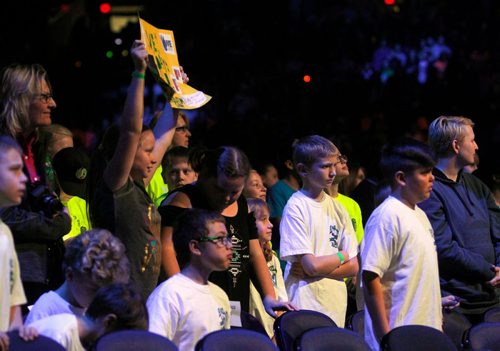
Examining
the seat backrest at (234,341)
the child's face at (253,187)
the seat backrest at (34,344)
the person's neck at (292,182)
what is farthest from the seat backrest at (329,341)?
the person's neck at (292,182)

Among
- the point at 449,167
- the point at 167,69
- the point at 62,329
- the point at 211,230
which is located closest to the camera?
the point at 62,329

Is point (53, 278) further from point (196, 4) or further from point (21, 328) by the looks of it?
point (196, 4)

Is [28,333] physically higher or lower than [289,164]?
higher

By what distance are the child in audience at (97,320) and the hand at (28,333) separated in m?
0.13

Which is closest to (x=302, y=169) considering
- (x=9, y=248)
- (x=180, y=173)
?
(x=180, y=173)

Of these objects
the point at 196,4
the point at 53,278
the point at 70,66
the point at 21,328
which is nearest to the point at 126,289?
the point at 21,328

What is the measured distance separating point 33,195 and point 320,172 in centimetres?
194

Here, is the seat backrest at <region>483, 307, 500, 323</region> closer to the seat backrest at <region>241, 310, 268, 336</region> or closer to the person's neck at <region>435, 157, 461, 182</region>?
the person's neck at <region>435, 157, 461, 182</region>

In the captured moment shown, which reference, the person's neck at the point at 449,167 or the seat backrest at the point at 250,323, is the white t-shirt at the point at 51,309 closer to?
the seat backrest at the point at 250,323

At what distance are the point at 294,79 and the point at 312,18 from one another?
349 cm

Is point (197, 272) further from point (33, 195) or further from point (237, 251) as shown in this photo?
point (33, 195)

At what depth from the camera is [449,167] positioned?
21.3ft

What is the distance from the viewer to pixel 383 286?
208 inches

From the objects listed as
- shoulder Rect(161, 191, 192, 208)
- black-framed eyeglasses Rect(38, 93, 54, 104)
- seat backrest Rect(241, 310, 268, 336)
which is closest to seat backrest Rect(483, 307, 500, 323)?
seat backrest Rect(241, 310, 268, 336)
